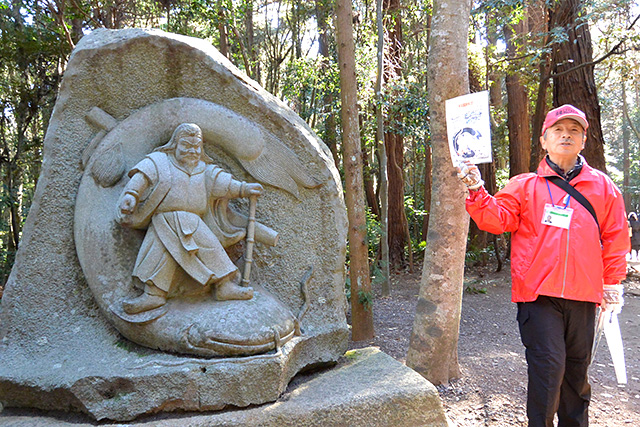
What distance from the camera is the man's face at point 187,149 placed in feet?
8.63

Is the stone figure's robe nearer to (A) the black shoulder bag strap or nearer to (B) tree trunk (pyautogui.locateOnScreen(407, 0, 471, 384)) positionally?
(B) tree trunk (pyautogui.locateOnScreen(407, 0, 471, 384))

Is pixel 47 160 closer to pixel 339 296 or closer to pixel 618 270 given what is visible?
pixel 339 296

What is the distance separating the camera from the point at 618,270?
2.18 meters

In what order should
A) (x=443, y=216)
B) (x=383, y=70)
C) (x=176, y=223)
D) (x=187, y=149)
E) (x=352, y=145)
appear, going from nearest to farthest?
(x=176, y=223) < (x=187, y=149) < (x=443, y=216) < (x=352, y=145) < (x=383, y=70)

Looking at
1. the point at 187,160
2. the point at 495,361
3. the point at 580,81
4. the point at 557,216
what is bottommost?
the point at 495,361

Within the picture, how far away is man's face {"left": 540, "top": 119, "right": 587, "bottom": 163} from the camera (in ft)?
7.56

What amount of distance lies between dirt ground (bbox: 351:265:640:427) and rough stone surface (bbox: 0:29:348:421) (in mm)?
1084

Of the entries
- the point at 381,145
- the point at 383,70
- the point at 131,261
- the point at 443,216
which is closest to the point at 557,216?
the point at 443,216

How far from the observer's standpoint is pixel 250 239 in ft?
8.94

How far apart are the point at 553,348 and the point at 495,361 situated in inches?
84.5

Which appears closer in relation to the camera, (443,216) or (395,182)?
(443,216)

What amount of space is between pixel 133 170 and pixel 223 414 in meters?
1.30

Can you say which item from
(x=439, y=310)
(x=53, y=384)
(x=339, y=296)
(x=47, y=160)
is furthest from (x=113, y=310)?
(x=439, y=310)

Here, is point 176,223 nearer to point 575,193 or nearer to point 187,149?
point 187,149
